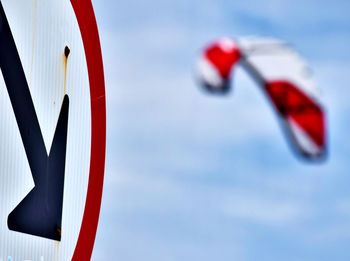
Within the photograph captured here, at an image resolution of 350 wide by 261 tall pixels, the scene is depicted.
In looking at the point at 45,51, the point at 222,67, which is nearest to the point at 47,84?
the point at 45,51

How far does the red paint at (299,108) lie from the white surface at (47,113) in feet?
5.83

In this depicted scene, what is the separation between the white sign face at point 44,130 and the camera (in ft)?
8.83

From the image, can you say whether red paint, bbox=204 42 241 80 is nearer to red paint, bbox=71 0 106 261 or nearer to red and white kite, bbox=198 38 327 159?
red and white kite, bbox=198 38 327 159

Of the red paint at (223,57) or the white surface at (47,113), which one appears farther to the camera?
A: the white surface at (47,113)

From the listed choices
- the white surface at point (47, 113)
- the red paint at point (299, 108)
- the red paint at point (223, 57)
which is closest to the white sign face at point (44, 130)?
the white surface at point (47, 113)

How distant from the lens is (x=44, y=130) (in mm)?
2914

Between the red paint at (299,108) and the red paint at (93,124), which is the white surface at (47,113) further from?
the red paint at (299,108)

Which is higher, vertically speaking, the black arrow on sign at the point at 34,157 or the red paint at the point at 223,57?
the black arrow on sign at the point at 34,157

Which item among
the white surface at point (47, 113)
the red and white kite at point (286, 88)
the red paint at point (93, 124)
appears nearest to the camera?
the red and white kite at point (286, 88)

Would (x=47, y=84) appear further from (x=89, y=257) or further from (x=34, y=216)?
(x=89, y=257)

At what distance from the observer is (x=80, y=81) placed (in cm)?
317

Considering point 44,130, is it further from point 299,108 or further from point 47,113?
point 299,108

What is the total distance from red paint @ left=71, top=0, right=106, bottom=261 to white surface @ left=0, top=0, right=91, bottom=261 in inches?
1.3

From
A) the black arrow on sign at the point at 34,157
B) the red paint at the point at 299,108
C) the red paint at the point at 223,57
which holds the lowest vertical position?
the red paint at the point at 299,108
